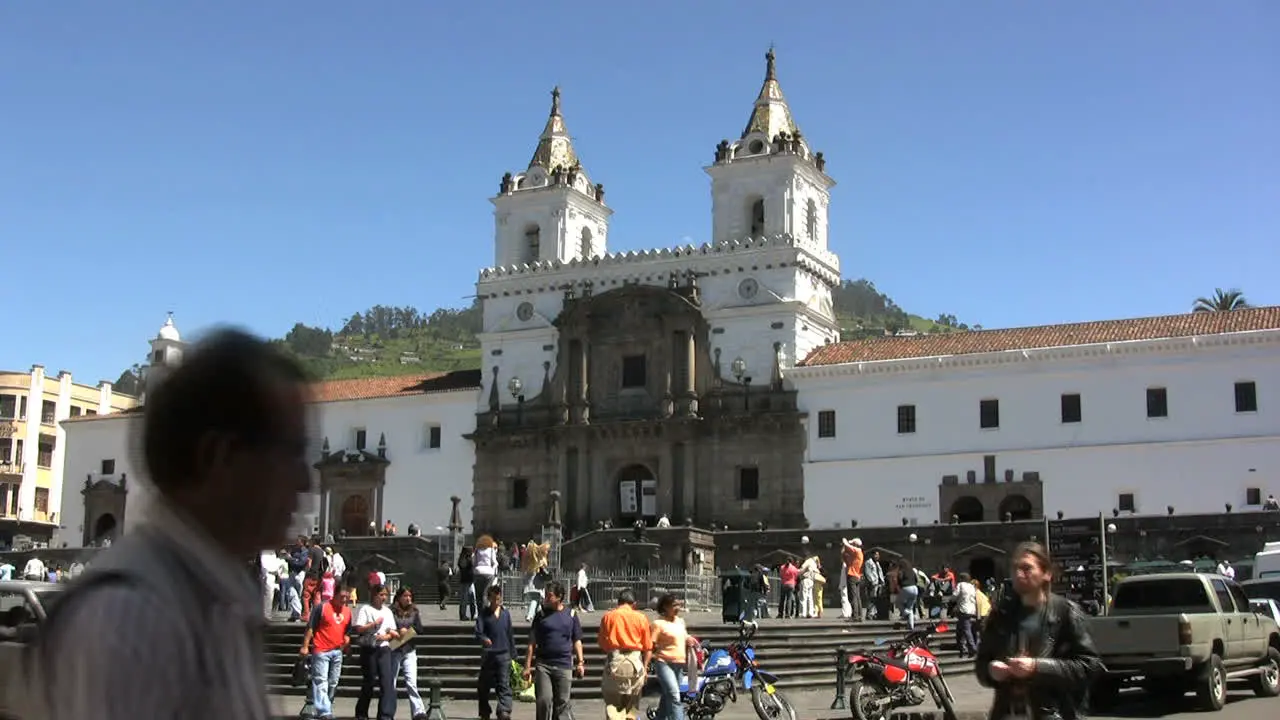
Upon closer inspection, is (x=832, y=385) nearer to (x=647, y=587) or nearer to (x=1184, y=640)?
(x=647, y=587)

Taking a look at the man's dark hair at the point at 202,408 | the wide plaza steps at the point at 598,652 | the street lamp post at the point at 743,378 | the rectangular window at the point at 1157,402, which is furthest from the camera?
the street lamp post at the point at 743,378

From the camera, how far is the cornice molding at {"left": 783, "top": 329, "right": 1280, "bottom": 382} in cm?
4325

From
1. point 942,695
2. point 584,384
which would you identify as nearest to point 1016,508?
point 584,384

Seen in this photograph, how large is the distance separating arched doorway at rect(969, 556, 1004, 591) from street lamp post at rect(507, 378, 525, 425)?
17765 millimetres

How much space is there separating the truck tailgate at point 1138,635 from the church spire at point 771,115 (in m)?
37.0

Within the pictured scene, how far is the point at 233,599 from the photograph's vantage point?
213 cm

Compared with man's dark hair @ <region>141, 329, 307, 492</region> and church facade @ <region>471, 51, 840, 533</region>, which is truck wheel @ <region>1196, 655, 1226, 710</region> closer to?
man's dark hair @ <region>141, 329, 307, 492</region>

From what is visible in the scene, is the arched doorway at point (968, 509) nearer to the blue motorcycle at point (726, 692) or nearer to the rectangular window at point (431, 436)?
the rectangular window at point (431, 436)

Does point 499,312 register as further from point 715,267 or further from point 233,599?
point 233,599

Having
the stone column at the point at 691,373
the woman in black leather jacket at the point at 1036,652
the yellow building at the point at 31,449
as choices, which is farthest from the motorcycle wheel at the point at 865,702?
the yellow building at the point at 31,449

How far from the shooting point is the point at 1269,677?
1869cm

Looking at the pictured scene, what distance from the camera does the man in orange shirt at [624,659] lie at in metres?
13.7

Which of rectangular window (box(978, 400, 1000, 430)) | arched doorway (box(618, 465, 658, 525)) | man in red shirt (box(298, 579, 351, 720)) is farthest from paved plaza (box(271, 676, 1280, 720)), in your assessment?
arched doorway (box(618, 465, 658, 525))

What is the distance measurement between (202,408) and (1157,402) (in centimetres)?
4525
